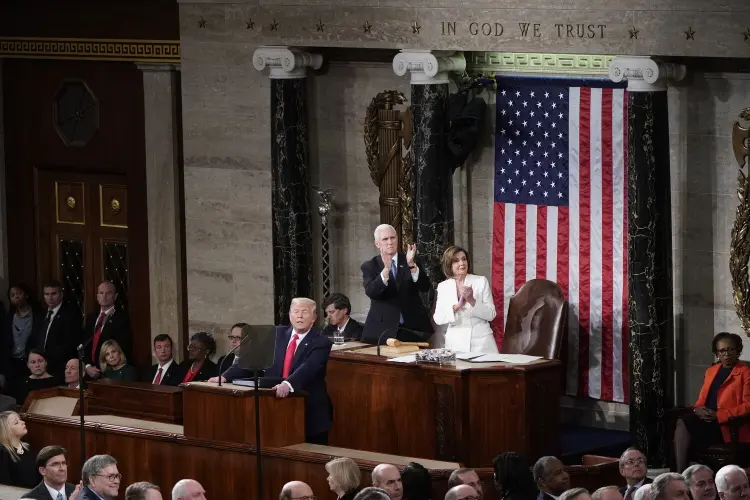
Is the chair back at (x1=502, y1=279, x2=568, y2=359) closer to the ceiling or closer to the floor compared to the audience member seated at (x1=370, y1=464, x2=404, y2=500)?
closer to the ceiling

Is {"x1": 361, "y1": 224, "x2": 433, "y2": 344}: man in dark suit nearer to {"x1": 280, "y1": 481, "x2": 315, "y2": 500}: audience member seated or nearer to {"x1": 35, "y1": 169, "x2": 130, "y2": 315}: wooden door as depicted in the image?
{"x1": 280, "y1": 481, "x2": 315, "y2": 500}: audience member seated

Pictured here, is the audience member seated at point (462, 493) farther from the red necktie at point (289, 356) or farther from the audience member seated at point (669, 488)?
the red necktie at point (289, 356)

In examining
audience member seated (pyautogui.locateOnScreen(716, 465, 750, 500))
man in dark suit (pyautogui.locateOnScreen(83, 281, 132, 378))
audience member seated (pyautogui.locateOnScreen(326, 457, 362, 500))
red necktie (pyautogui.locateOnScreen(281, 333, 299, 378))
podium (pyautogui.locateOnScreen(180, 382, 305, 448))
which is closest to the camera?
audience member seated (pyautogui.locateOnScreen(716, 465, 750, 500))

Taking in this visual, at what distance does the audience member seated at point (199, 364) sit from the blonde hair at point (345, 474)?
13.4 ft

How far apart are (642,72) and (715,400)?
8.52ft

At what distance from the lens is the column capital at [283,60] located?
15.6 m

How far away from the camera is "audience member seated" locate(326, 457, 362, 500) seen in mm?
10430

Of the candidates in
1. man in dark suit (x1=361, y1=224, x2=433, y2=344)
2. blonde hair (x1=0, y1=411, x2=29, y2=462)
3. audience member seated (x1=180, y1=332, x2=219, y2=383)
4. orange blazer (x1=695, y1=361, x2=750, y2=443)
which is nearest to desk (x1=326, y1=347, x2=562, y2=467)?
man in dark suit (x1=361, y1=224, x2=433, y2=344)

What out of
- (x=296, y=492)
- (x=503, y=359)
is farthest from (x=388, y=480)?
(x=503, y=359)

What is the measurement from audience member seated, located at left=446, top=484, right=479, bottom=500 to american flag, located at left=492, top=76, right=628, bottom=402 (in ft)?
15.8

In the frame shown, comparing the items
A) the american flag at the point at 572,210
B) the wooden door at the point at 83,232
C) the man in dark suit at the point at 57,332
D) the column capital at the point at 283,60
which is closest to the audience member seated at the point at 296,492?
the american flag at the point at 572,210

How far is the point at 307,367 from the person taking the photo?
12.2 metres

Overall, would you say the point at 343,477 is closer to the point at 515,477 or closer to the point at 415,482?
the point at 415,482

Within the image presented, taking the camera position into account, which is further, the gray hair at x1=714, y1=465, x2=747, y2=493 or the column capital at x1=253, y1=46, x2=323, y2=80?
the column capital at x1=253, y1=46, x2=323, y2=80
